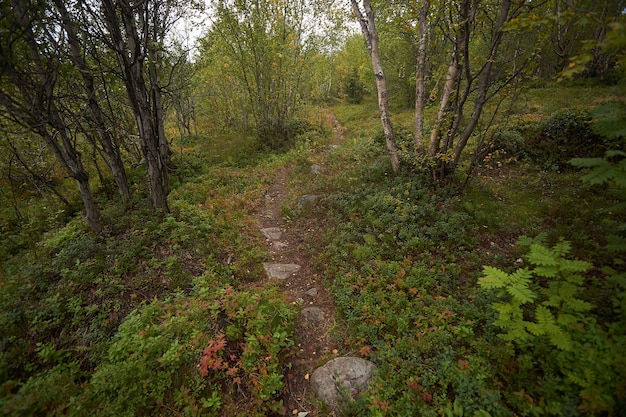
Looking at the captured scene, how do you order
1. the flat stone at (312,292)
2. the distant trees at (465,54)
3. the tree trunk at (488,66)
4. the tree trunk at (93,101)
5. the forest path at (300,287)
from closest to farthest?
1. the forest path at (300,287)
2. the tree trunk at (488,66)
3. the distant trees at (465,54)
4. the tree trunk at (93,101)
5. the flat stone at (312,292)

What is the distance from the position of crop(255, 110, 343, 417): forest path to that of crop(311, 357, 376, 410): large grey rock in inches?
6.7

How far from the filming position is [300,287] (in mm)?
6387

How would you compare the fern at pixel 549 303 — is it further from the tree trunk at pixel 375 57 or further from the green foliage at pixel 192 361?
the tree trunk at pixel 375 57

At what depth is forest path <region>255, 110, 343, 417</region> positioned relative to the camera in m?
4.25

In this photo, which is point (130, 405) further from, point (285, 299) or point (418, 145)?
point (418, 145)

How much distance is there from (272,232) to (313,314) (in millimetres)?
3786

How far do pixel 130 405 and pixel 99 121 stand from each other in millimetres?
7423

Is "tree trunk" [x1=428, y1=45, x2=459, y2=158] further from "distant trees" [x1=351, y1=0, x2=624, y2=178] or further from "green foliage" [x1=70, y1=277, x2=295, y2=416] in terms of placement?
"green foliage" [x1=70, y1=277, x2=295, y2=416]

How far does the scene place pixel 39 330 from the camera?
14.5ft

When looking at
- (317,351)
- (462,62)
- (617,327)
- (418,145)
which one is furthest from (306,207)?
(617,327)

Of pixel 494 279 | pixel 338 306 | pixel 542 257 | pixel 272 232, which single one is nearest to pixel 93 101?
pixel 272 232

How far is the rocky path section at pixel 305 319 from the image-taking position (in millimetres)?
4055

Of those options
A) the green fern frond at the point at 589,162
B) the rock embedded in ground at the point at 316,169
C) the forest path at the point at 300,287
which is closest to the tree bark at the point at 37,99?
the forest path at the point at 300,287

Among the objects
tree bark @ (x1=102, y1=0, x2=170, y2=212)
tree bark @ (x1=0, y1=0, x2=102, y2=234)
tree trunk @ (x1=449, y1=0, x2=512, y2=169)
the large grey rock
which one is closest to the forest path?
the large grey rock
